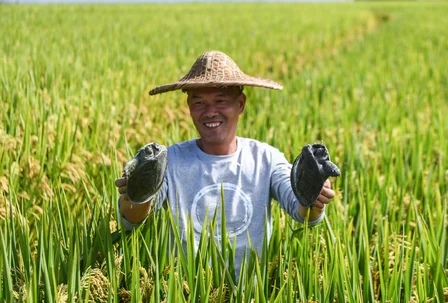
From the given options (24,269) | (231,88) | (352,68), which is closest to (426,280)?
(231,88)

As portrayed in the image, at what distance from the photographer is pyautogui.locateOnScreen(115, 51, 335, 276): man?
192 centimetres

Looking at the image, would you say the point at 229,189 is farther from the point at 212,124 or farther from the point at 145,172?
the point at 145,172

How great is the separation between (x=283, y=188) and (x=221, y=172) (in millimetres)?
183

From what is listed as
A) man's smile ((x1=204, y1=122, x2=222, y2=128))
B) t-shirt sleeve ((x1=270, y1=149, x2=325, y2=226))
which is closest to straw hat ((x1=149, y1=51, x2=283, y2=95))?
man's smile ((x1=204, y1=122, x2=222, y2=128))

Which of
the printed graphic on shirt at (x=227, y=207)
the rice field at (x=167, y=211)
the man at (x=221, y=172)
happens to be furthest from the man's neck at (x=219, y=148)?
the rice field at (x=167, y=211)

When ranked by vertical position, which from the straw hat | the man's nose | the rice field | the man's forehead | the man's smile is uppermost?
the straw hat

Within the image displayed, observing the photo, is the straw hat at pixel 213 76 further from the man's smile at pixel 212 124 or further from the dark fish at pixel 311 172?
the dark fish at pixel 311 172

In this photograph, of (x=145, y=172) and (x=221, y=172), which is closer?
(x=145, y=172)

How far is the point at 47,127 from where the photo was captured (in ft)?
10.0

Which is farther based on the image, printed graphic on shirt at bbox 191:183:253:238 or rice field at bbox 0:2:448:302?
printed graphic on shirt at bbox 191:183:253:238

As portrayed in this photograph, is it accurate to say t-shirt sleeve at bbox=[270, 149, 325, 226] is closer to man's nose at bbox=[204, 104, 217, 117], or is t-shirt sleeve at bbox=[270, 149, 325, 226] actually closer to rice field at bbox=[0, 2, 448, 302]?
rice field at bbox=[0, 2, 448, 302]

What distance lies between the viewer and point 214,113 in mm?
1909

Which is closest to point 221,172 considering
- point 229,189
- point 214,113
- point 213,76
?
point 229,189

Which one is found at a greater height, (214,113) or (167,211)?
(214,113)
